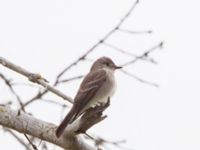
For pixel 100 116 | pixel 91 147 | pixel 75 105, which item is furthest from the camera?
pixel 75 105

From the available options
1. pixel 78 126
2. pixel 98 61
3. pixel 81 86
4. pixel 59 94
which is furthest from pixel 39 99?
pixel 98 61

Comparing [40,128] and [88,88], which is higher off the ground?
[40,128]

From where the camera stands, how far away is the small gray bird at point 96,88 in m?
4.01

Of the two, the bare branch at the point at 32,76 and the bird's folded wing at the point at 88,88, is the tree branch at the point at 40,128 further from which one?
the bird's folded wing at the point at 88,88

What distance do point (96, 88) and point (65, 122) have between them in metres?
1.34

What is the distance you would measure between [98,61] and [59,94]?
6.45ft

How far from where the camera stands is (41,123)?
3.35 meters

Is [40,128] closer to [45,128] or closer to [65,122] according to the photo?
[45,128]

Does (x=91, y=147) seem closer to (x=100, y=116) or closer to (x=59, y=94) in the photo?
(x=100, y=116)

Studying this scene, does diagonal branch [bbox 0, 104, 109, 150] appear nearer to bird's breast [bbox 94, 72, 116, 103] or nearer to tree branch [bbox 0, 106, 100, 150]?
tree branch [bbox 0, 106, 100, 150]

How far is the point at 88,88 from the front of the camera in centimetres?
467

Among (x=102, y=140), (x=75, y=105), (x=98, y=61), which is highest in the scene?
(x=102, y=140)

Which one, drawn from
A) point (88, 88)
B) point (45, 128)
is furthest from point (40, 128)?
point (88, 88)

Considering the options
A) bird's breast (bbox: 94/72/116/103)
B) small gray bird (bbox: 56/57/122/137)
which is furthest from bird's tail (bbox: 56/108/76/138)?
Answer: bird's breast (bbox: 94/72/116/103)
